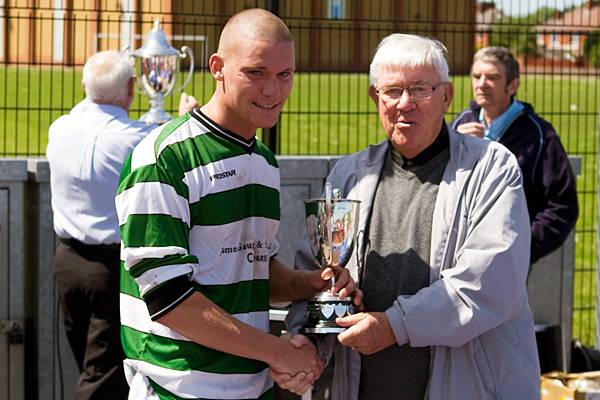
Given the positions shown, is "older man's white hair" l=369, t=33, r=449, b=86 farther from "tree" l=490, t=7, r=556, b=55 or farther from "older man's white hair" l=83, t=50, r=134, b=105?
"tree" l=490, t=7, r=556, b=55

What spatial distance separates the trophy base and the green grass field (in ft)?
12.3

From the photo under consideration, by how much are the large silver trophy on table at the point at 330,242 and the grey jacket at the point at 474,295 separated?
149 millimetres

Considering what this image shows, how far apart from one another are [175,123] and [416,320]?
98 centimetres

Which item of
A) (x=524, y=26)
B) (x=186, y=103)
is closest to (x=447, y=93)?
(x=186, y=103)

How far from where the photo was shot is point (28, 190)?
6.54m

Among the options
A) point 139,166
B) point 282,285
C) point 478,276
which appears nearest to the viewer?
point 139,166

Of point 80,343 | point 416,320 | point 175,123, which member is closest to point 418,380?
point 416,320

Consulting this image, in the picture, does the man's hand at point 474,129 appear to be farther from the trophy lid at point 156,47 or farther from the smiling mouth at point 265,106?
the smiling mouth at point 265,106

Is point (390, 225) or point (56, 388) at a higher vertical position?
point (390, 225)

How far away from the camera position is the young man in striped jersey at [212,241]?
3287 millimetres

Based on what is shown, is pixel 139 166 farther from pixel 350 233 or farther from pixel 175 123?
pixel 350 233

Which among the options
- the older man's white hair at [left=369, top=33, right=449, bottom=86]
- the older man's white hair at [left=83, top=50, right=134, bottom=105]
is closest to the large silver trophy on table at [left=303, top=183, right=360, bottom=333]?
the older man's white hair at [left=369, top=33, right=449, bottom=86]

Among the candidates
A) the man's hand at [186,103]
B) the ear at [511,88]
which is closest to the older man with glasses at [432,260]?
the man's hand at [186,103]

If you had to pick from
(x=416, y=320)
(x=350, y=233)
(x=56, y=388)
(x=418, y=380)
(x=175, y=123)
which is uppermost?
(x=175, y=123)
